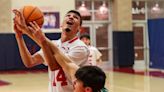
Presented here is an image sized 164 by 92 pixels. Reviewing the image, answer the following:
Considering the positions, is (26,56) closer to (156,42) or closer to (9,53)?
(156,42)

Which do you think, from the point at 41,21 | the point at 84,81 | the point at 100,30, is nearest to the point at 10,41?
the point at 100,30

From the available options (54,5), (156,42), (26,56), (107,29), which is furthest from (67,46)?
(107,29)

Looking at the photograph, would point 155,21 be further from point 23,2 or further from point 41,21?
point 41,21

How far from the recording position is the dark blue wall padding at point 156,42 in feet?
49.9

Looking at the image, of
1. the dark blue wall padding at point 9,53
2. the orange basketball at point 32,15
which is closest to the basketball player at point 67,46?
the orange basketball at point 32,15

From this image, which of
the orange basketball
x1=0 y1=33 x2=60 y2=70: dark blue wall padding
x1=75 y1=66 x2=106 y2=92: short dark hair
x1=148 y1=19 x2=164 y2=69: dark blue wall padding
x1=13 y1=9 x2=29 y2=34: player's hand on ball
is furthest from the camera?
x1=0 y1=33 x2=60 y2=70: dark blue wall padding

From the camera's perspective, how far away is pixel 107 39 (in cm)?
2050

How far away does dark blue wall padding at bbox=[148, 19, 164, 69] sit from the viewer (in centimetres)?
1522

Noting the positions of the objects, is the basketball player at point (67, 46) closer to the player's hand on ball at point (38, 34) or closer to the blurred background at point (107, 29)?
the player's hand on ball at point (38, 34)

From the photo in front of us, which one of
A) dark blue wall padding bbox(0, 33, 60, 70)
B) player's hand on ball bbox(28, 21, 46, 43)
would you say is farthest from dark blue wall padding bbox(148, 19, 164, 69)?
player's hand on ball bbox(28, 21, 46, 43)

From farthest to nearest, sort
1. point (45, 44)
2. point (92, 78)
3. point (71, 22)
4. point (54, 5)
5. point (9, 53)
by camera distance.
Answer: point (54, 5) < point (9, 53) < point (71, 22) < point (45, 44) < point (92, 78)

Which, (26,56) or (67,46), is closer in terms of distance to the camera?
(67,46)

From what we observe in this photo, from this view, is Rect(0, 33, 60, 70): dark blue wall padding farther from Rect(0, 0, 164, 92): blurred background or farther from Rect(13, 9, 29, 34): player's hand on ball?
Rect(13, 9, 29, 34): player's hand on ball

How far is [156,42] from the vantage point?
50.9ft
